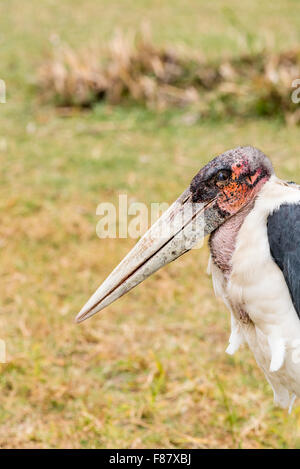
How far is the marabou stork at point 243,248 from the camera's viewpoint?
6.54ft

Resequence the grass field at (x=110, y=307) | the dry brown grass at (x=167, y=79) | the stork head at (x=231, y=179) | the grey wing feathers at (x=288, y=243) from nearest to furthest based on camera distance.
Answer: the grey wing feathers at (x=288, y=243) < the stork head at (x=231, y=179) < the grass field at (x=110, y=307) < the dry brown grass at (x=167, y=79)

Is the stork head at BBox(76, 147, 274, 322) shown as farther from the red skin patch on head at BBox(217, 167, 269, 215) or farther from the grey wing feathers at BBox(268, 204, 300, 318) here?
the grey wing feathers at BBox(268, 204, 300, 318)

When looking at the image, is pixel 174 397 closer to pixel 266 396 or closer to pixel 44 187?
pixel 266 396

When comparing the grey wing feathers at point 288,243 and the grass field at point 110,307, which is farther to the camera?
the grass field at point 110,307

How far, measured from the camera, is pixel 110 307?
3768 mm

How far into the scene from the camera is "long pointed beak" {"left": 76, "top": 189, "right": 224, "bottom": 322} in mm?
2117

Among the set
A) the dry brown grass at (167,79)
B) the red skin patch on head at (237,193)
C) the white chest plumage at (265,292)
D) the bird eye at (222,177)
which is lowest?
the white chest plumage at (265,292)

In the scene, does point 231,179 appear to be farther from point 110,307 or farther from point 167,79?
point 167,79

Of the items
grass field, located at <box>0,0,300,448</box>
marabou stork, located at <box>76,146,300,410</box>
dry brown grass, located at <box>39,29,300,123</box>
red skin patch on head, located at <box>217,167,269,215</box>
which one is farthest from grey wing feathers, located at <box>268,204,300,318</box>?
dry brown grass, located at <box>39,29,300,123</box>

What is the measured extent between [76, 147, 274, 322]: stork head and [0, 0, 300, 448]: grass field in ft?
3.04

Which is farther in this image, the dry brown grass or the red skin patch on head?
the dry brown grass

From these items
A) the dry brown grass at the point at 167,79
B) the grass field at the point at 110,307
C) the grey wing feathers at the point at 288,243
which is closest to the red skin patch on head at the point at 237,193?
the grey wing feathers at the point at 288,243

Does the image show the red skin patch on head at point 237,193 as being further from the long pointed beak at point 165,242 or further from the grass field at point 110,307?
the grass field at point 110,307

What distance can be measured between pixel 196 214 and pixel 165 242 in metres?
0.13
